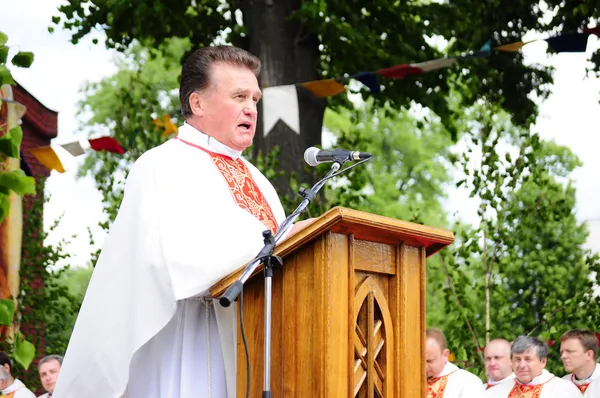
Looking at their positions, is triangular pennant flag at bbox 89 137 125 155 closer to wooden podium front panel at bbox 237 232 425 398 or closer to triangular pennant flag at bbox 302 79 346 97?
triangular pennant flag at bbox 302 79 346 97

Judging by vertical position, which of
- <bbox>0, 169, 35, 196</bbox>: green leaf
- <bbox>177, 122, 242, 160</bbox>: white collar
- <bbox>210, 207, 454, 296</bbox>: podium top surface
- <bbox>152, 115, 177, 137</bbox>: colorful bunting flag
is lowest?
<bbox>210, 207, 454, 296</bbox>: podium top surface

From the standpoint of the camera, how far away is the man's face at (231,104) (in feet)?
12.4

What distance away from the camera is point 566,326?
9.85m

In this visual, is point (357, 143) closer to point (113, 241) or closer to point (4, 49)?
point (4, 49)

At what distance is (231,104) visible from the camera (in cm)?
379

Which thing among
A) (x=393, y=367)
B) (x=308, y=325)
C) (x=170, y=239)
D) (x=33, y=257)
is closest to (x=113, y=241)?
(x=170, y=239)

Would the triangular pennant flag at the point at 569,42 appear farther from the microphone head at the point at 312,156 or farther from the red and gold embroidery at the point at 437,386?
the microphone head at the point at 312,156

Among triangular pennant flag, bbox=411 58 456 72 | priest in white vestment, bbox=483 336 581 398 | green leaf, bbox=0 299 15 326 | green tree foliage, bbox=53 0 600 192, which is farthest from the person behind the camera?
green tree foliage, bbox=53 0 600 192

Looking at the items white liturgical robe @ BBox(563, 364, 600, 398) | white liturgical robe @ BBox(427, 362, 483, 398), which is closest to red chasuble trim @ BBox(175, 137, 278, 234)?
white liturgical robe @ BBox(427, 362, 483, 398)

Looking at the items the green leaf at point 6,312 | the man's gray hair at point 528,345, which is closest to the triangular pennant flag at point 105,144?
the man's gray hair at point 528,345

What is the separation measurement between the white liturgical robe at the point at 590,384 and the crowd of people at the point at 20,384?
5.26 metres

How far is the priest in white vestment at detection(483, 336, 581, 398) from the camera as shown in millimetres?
8969

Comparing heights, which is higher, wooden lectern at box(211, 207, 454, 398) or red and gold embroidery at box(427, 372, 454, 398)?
red and gold embroidery at box(427, 372, 454, 398)

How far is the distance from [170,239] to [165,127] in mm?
8338
